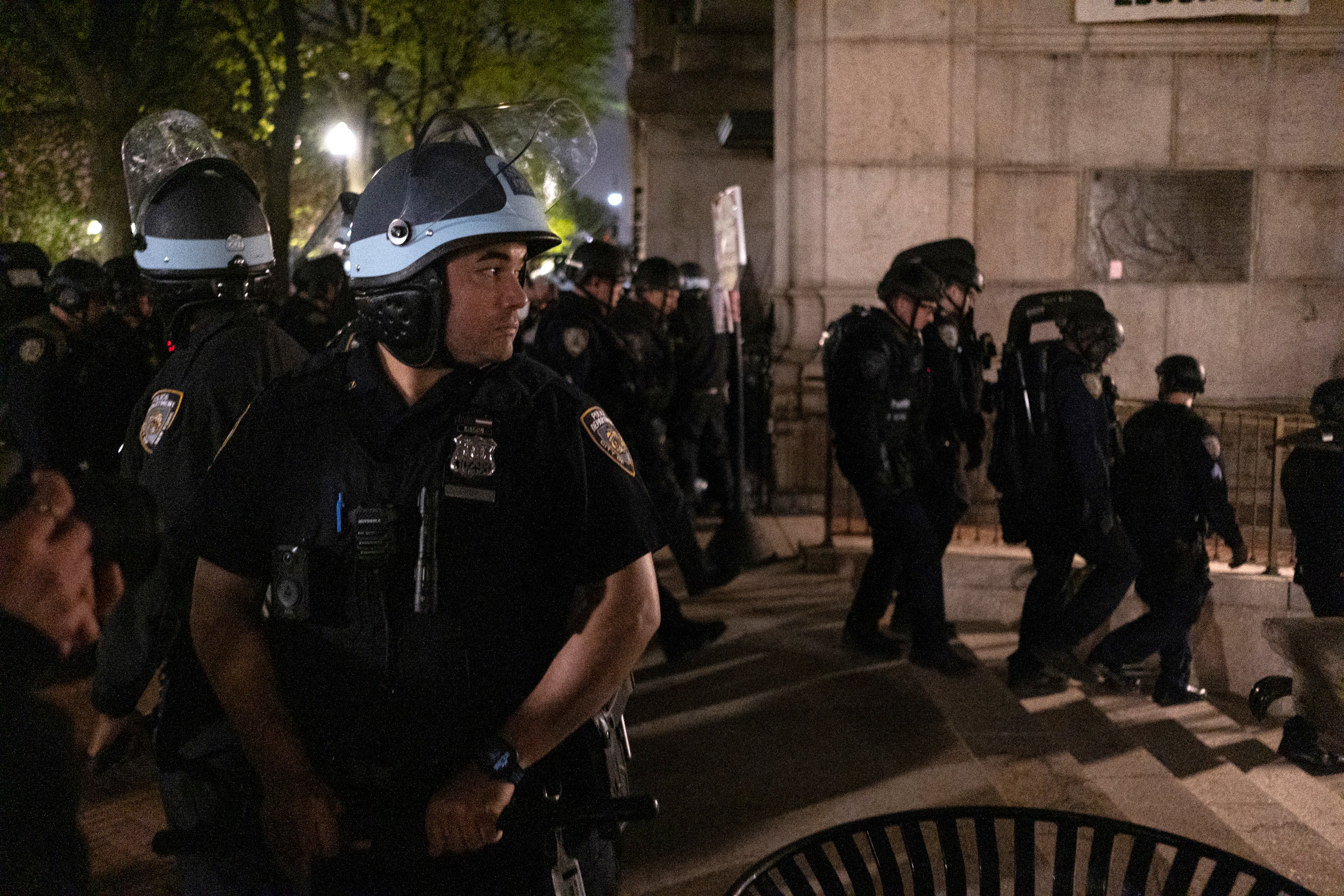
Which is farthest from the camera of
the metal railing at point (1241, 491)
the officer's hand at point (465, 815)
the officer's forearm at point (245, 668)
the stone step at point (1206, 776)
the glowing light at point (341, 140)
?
the glowing light at point (341, 140)

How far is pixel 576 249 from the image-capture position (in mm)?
6785

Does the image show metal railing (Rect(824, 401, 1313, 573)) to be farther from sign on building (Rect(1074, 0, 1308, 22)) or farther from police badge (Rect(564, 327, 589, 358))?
sign on building (Rect(1074, 0, 1308, 22))

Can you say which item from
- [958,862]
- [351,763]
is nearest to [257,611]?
[351,763]

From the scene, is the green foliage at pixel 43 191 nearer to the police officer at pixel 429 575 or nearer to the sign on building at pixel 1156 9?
the sign on building at pixel 1156 9

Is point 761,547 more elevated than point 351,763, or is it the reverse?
point 351,763

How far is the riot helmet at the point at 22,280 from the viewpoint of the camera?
25.2 ft

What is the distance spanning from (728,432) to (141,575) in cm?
979

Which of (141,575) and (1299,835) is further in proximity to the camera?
(1299,835)

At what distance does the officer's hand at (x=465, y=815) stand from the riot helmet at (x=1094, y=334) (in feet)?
16.7

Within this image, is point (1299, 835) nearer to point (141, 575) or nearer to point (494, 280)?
point (494, 280)

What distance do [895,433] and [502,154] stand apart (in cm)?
419

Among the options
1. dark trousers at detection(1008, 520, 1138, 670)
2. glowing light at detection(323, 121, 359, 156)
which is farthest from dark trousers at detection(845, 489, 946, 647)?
glowing light at detection(323, 121, 359, 156)

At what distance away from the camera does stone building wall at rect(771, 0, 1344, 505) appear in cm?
1108

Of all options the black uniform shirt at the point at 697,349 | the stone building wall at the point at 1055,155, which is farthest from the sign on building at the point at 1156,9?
the black uniform shirt at the point at 697,349
